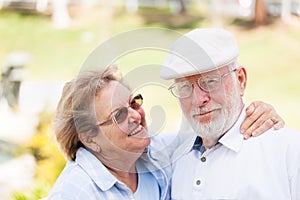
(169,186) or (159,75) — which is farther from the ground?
(159,75)

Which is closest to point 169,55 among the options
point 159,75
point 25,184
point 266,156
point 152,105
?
point 159,75

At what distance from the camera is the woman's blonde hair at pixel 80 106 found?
1.81 metres

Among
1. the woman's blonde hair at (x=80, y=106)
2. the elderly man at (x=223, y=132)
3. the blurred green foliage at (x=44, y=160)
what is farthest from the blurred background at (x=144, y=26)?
the elderly man at (x=223, y=132)

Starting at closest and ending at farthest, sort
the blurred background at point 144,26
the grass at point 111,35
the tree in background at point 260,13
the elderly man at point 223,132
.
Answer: the elderly man at point 223,132, the blurred background at point 144,26, the grass at point 111,35, the tree in background at point 260,13

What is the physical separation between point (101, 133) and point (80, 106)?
0.12 metres

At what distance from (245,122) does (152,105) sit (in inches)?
13.5

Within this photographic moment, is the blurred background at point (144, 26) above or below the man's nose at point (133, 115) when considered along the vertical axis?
below

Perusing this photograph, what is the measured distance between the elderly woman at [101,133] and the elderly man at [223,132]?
0.37 ft

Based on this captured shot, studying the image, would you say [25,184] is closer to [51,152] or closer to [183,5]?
[51,152]

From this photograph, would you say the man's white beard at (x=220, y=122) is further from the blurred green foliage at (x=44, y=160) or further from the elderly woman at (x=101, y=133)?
the blurred green foliage at (x=44, y=160)

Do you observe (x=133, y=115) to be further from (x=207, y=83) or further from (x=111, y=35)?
(x=111, y=35)

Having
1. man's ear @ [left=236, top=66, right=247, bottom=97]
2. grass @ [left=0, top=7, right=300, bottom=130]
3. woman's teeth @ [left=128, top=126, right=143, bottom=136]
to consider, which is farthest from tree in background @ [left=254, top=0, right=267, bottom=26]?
woman's teeth @ [left=128, top=126, right=143, bottom=136]

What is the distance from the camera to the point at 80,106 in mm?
1815

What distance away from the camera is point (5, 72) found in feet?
22.5
